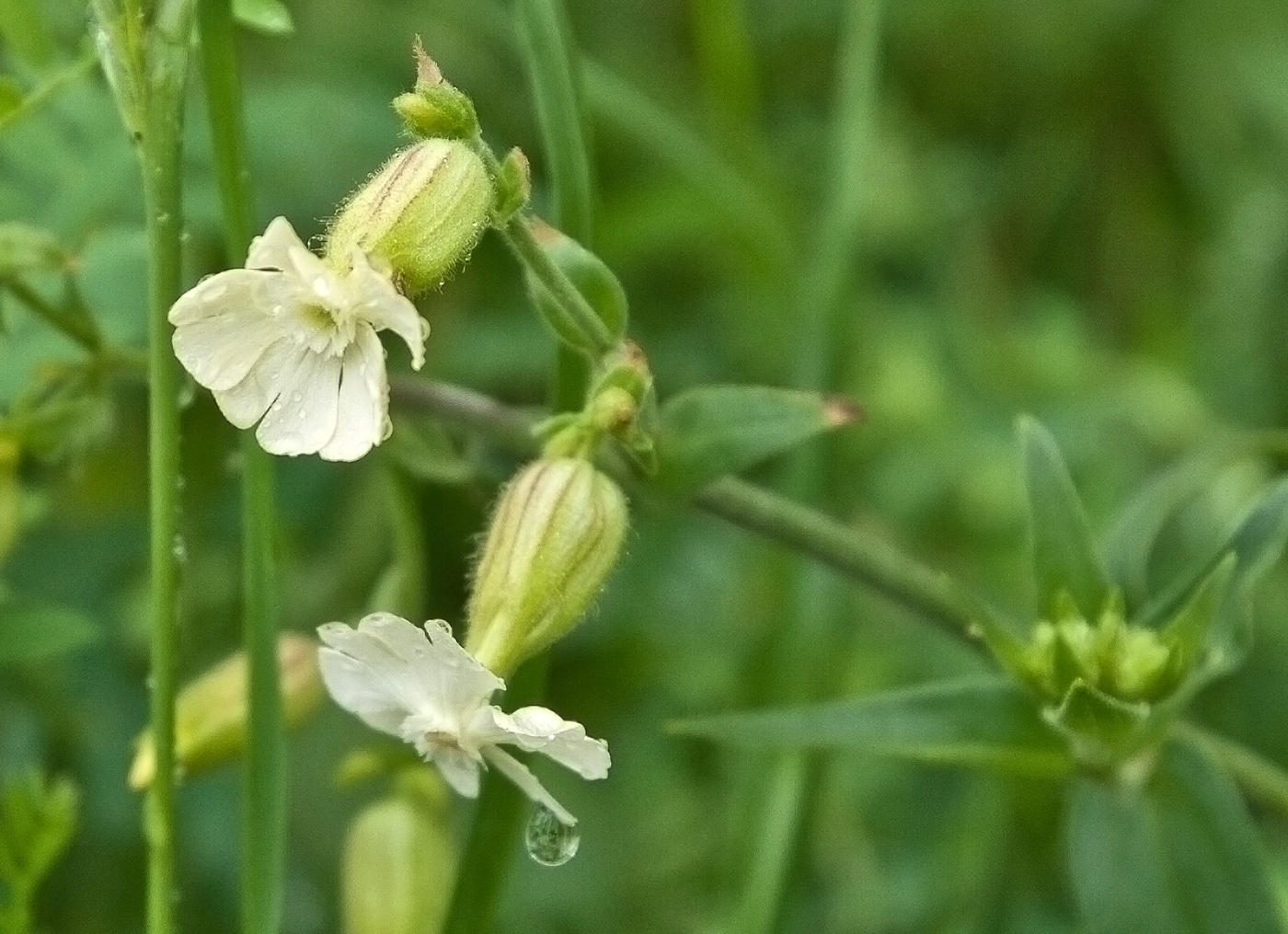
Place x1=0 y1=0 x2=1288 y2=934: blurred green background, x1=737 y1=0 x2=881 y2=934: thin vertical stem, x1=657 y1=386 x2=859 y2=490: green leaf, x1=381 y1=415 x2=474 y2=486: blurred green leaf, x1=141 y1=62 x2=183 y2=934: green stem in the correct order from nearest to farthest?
x1=141 y1=62 x2=183 y2=934: green stem, x1=657 y1=386 x2=859 y2=490: green leaf, x1=381 y1=415 x2=474 y2=486: blurred green leaf, x1=737 y1=0 x2=881 y2=934: thin vertical stem, x1=0 y1=0 x2=1288 y2=934: blurred green background

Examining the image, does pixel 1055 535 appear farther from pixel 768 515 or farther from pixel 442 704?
pixel 442 704

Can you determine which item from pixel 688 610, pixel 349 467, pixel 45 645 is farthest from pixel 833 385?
pixel 45 645

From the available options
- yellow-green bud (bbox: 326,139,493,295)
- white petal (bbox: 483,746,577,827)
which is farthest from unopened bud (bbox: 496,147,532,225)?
white petal (bbox: 483,746,577,827)

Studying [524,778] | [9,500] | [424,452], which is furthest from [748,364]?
[524,778]

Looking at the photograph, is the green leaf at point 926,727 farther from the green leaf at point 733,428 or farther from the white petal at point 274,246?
the white petal at point 274,246

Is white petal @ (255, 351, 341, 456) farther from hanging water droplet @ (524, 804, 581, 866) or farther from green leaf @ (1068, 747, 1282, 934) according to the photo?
green leaf @ (1068, 747, 1282, 934)
